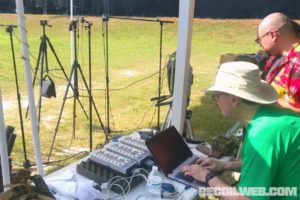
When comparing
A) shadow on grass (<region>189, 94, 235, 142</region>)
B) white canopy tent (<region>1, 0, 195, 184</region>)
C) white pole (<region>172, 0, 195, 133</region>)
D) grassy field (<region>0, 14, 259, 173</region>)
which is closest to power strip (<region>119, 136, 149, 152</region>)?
white canopy tent (<region>1, 0, 195, 184</region>)

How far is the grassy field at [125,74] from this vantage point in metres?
4.55

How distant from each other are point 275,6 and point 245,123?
12004 millimetres

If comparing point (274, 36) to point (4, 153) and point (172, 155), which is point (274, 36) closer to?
point (172, 155)

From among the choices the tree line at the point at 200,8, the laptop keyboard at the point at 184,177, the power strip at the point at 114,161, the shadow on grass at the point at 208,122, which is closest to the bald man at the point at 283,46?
the laptop keyboard at the point at 184,177

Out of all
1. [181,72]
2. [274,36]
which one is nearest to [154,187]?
[181,72]

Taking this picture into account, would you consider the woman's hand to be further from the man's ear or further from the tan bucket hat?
the man's ear

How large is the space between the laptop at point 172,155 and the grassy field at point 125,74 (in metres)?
1.92

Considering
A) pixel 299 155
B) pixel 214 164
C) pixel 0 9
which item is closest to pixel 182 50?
pixel 214 164

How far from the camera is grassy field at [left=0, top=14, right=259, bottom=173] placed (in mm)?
4547

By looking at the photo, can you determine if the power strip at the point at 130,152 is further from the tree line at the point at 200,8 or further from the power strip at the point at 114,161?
the tree line at the point at 200,8

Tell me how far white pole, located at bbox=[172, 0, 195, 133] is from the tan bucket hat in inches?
39.8

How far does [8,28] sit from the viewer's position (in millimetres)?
2824

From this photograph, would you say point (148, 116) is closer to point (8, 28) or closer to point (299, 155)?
point (8, 28)

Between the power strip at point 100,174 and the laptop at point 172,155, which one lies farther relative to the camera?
the laptop at point 172,155
